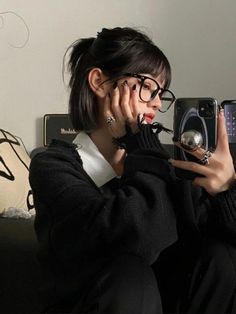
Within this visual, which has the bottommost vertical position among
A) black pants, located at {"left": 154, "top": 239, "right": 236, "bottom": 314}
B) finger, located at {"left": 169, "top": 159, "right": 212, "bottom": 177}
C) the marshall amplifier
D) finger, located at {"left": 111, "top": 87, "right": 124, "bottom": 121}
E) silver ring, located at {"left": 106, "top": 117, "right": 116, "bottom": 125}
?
black pants, located at {"left": 154, "top": 239, "right": 236, "bottom": 314}

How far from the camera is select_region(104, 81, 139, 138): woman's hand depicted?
82cm

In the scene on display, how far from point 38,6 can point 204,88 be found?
2.05ft

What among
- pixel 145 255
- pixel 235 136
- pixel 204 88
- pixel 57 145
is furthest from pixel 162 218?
pixel 204 88

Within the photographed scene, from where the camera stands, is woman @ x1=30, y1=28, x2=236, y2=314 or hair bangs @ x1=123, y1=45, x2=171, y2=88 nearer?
woman @ x1=30, y1=28, x2=236, y2=314

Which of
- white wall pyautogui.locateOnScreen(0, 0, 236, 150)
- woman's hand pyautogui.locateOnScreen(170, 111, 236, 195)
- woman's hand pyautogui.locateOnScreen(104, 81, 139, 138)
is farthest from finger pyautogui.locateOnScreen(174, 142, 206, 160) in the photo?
white wall pyautogui.locateOnScreen(0, 0, 236, 150)

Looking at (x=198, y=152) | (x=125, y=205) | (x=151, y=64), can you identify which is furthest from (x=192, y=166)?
(x=151, y=64)

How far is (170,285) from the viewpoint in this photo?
75cm

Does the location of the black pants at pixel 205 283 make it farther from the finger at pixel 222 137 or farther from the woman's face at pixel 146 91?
the woman's face at pixel 146 91

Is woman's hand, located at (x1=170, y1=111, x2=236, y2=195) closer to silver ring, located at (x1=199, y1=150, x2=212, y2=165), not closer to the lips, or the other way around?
silver ring, located at (x1=199, y1=150, x2=212, y2=165)

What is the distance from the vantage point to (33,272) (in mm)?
793

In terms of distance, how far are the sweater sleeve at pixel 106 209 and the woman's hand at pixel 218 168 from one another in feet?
0.17

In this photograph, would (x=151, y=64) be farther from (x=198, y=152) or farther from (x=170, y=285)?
(x=170, y=285)

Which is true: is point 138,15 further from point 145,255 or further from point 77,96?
point 145,255

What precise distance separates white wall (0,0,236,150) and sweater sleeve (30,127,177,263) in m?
0.81
